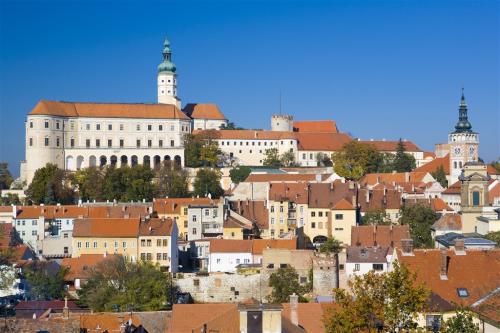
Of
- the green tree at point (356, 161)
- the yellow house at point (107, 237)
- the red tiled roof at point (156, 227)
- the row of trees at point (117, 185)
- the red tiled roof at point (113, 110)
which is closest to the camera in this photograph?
the red tiled roof at point (156, 227)

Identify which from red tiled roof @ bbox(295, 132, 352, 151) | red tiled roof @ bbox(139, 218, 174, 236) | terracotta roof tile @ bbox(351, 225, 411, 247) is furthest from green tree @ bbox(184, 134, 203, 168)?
terracotta roof tile @ bbox(351, 225, 411, 247)

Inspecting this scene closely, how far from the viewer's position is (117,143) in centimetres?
11812

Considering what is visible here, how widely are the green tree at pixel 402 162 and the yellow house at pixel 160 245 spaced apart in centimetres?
5378

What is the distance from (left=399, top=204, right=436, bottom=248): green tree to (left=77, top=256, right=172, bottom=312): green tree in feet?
55.2

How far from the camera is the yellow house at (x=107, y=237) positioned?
6016 cm

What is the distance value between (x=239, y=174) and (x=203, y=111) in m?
32.7

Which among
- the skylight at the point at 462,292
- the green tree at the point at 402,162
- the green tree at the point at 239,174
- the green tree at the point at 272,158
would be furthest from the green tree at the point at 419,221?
the green tree at the point at 272,158

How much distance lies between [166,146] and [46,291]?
7001 cm

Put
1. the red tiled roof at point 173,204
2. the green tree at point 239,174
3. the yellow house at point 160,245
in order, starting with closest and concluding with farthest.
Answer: the yellow house at point 160,245
the red tiled roof at point 173,204
the green tree at point 239,174

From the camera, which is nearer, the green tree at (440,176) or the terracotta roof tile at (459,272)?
the terracotta roof tile at (459,272)

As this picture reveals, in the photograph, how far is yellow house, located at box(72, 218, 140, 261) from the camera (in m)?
60.2

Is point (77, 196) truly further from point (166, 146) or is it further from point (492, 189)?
point (492, 189)

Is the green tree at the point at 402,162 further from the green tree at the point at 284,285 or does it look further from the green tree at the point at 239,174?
the green tree at the point at 284,285

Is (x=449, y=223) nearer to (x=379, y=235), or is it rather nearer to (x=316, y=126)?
(x=379, y=235)
